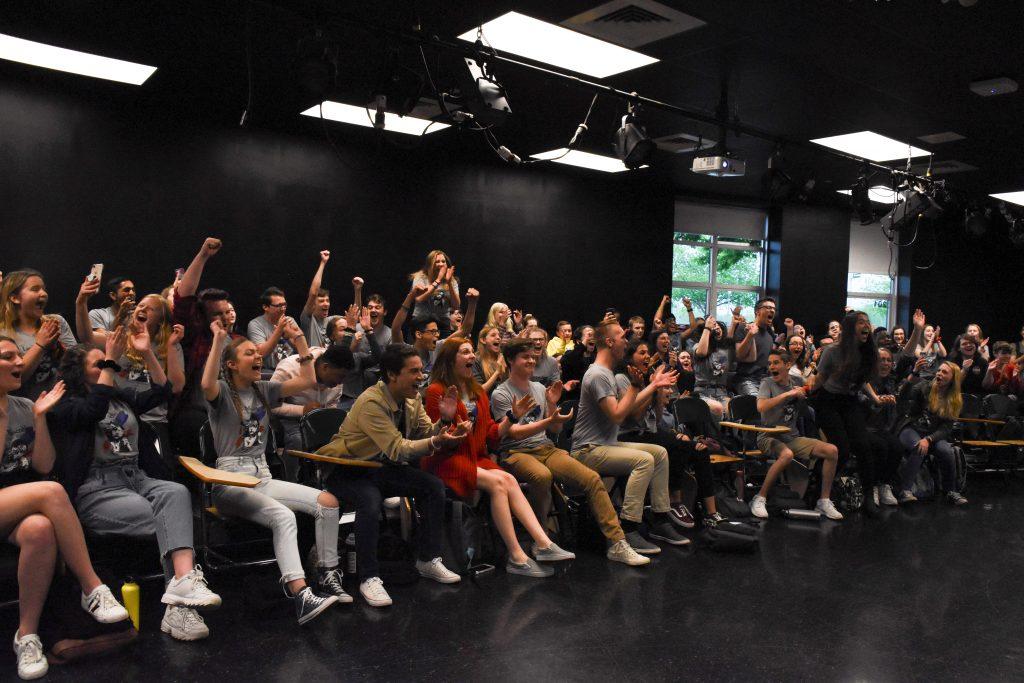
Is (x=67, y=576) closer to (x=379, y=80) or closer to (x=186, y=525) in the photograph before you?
(x=186, y=525)

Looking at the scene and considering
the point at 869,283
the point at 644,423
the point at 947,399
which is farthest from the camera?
the point at 869,283

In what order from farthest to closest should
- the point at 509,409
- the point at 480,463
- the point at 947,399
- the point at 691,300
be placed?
1. the point at 691,300
2. the point at 947,399
3. the point at 509,409
4. the point at 480,463

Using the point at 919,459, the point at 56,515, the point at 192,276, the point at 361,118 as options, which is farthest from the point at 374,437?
the point at 919,459

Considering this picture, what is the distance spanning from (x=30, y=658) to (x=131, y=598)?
0.39 m

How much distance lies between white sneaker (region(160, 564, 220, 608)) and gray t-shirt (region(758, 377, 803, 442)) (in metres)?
4.11

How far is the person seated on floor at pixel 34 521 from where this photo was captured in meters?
2.80

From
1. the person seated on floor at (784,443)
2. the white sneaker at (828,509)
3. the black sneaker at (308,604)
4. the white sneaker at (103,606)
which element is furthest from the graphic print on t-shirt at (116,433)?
the white sneaker at (828,509)

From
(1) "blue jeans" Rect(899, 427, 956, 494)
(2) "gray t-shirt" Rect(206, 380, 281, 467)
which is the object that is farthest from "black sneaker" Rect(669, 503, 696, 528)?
(2) "gray t-shirt" Rect(206, 380, 281, 467)

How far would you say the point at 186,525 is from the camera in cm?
319

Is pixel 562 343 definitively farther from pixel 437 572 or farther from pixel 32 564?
pixel 32 564

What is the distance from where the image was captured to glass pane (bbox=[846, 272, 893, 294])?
13.2 m

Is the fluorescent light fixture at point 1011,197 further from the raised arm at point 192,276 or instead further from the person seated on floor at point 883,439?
the raised arm at point 192,276

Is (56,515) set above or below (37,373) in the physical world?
below

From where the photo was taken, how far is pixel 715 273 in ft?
38.9
